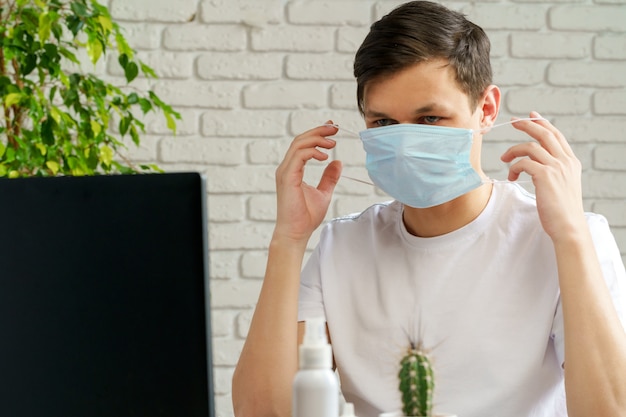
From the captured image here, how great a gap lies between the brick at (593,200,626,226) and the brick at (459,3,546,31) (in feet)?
1.81

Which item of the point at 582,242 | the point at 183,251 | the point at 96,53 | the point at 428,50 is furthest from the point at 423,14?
the point at 183,251

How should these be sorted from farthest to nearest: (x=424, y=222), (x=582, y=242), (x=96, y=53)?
(x=96, y=53) < (x=424, y=222) < (x=582, y=242)

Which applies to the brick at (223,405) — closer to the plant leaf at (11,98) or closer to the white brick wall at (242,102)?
the white brick wall at (242,102)

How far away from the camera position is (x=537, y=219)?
1.62 m

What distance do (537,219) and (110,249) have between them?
96 cm

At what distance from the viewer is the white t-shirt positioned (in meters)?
1.53

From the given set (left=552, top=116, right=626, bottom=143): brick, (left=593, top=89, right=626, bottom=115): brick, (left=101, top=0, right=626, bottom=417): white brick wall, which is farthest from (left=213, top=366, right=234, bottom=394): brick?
(left=593, top=89, right=626, bottom=115): brick

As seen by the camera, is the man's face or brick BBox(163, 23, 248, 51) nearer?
the man's face

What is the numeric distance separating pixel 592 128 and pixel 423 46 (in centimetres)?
117

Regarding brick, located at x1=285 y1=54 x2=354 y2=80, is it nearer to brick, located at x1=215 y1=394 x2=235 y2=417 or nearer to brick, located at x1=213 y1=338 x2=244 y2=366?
brick, located at x1=213 y1=338 x2=244 y2=366

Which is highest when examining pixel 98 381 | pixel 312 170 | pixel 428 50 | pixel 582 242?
pixel 428 50

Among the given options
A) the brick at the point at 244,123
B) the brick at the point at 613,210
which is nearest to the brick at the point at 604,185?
the brick at the point at 613,210

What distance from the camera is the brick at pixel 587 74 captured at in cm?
256

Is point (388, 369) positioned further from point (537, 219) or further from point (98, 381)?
point (98, 381)
